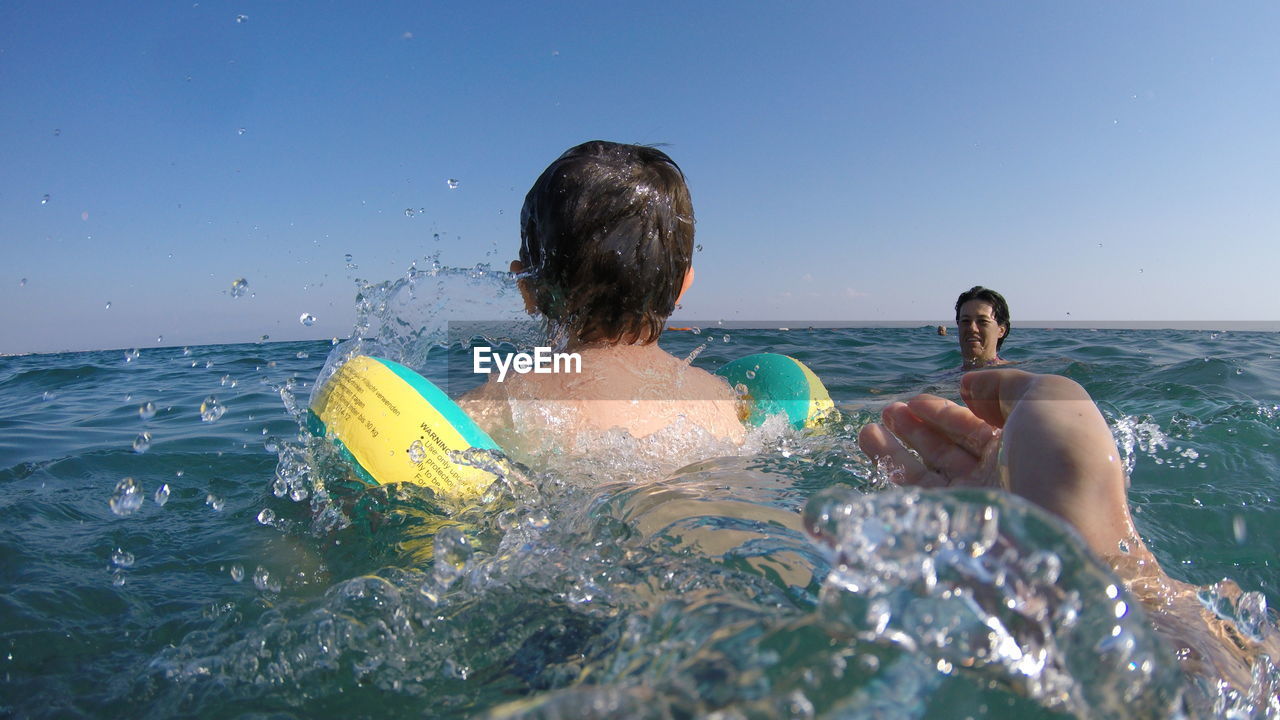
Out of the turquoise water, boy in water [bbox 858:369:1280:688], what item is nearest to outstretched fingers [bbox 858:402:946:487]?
the turquoise water

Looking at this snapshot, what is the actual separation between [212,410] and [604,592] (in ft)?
17.3

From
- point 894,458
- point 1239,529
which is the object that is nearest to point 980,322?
point 1239,529

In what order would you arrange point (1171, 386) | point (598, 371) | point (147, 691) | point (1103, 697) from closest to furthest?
point (1103, 697)
point (147, 691)
point (598, 371)
point (1171, 386)

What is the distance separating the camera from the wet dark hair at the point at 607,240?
115 inches

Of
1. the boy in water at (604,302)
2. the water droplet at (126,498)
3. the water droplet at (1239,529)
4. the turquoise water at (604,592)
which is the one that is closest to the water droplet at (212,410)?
the turquoise water at (604,592)

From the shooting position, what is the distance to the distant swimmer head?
26.2 feet

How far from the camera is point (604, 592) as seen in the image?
5.13 ft

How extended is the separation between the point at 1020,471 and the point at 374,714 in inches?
61.6

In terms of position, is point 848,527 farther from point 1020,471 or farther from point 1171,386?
point 1171,386

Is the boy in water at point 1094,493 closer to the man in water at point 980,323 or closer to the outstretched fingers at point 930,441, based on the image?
the outstretched fingers at point 930,441

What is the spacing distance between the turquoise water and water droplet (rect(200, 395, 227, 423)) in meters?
1.07

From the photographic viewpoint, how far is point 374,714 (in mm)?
1414

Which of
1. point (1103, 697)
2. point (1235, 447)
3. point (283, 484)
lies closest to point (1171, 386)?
point (1235, 447)

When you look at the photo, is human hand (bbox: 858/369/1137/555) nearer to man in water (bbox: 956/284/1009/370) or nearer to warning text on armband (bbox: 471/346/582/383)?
warning text on armband (bbox: 471/346/582/383)
